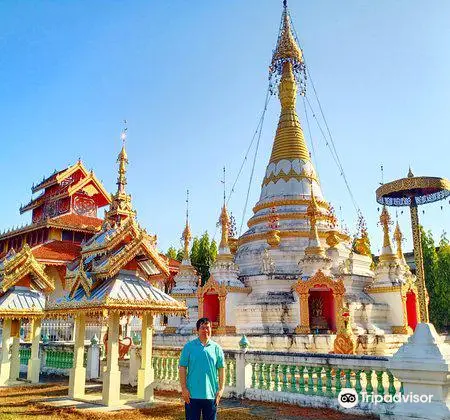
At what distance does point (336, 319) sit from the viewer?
23016 mm

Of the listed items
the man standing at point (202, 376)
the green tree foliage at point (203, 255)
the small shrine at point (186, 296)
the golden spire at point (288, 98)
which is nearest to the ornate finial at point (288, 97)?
the golden spire at point (288, 98)

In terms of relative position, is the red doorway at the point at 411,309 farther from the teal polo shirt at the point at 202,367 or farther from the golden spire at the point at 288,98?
the teal polo shirt at the point at 202,367

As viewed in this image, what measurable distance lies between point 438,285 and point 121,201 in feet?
104

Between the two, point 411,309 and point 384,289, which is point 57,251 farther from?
point 411,309

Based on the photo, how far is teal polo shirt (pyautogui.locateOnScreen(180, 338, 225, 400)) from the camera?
6.49 metres

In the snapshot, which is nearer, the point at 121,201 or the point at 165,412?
the point at 165,412

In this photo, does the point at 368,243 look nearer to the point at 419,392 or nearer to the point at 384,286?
the point at 384,286

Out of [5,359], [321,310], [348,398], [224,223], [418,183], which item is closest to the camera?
[418,183]

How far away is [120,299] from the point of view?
444 inches

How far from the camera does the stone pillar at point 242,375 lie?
484 inches

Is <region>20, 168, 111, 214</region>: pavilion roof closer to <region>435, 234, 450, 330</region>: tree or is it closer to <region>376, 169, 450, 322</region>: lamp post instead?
<region>435, 234, 450, 330</region>: tree

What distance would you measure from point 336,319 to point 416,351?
15.9 m

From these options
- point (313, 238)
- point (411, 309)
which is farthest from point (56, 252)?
point (411, 309)

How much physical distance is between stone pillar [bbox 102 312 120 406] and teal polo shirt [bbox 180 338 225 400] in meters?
5.38
